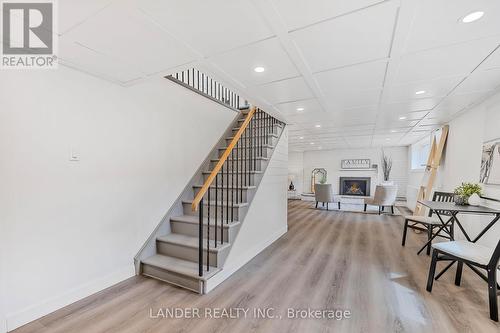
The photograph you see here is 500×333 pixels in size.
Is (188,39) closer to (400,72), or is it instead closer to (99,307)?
(400,72)

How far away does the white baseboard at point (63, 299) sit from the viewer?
5.56ft

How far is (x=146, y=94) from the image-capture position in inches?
105

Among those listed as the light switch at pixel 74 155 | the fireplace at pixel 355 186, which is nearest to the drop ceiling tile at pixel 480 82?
the light switch at pixel 74 155

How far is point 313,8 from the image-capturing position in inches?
52.7

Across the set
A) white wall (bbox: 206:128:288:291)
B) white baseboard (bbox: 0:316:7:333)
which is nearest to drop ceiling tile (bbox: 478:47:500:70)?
white wall (bbox: 206:128:288:291)

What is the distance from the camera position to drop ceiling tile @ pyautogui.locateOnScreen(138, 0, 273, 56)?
1.31 metres

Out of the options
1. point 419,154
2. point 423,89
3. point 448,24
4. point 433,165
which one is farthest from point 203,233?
point 419,154

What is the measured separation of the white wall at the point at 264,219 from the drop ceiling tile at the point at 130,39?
2125 millimetres

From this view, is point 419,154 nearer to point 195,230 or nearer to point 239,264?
point 239,264

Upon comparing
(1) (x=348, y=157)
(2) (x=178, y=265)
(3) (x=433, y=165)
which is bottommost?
(2) (x=178, y=265)

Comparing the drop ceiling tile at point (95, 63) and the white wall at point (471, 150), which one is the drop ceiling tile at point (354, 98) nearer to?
the white wall at point (471, 150)

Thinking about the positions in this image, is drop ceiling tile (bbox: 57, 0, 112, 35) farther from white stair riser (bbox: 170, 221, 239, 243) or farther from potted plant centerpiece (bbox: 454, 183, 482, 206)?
potted plant centerpiece (bbox: 454, 183, 482, 206)

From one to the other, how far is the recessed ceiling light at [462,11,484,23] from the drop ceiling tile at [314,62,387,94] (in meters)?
0.62

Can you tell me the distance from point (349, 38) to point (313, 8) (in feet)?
1.59
